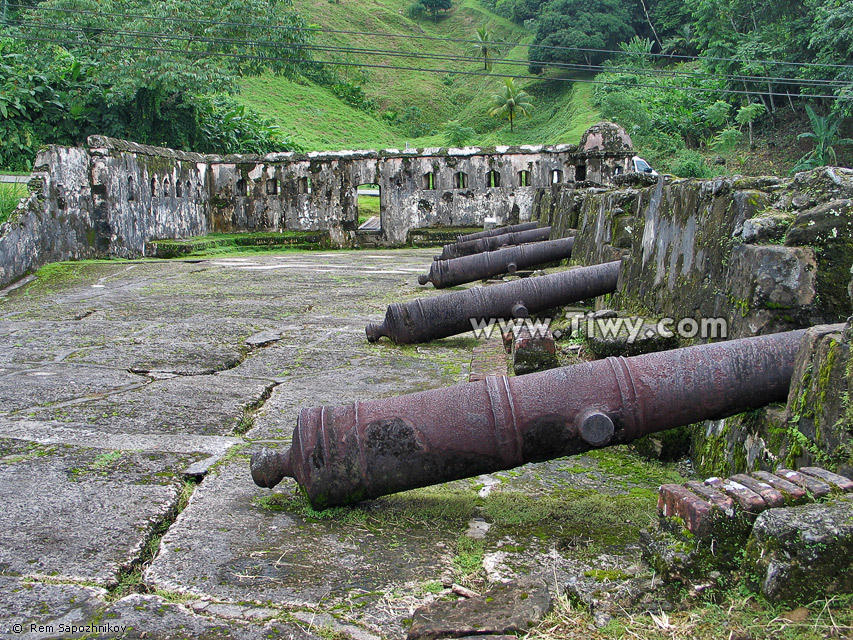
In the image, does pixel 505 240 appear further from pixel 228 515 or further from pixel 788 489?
pixel 788 489

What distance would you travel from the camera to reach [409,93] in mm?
55688

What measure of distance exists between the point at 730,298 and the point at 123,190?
13.5 m

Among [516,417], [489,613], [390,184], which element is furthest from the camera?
[390,184]

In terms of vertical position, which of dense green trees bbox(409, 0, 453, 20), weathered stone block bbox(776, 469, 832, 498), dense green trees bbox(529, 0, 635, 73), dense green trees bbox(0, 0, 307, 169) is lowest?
weathered stone block bbox(776, 469, 832, 498)

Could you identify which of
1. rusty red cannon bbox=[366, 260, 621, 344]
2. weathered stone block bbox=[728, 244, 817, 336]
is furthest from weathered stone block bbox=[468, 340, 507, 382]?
weathered stone block bbox=[728, 244, 817, 336]

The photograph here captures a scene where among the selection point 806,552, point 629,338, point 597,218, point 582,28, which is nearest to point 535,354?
point 629,338

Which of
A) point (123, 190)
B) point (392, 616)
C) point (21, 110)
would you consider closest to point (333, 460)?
point (392, 616)

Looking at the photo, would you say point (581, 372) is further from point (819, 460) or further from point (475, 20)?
point (475, 20)

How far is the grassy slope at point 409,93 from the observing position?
38781mm

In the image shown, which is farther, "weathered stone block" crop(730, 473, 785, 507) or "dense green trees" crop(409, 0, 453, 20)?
"dense green trees" crop(409, 0, 453, 20)

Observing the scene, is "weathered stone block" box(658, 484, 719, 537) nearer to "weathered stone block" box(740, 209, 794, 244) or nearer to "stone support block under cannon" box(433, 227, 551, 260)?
"weathered stone block" box(740, 209, 794, 244)

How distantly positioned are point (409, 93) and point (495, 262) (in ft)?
166

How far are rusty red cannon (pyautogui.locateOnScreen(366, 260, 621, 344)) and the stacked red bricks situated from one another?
11.2 ft

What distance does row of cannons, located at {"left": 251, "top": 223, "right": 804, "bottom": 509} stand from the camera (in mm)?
2367
